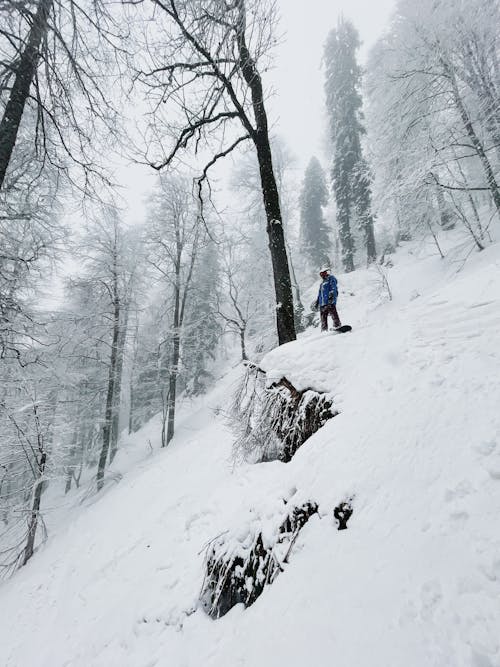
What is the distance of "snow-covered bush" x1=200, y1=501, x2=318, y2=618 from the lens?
222cm

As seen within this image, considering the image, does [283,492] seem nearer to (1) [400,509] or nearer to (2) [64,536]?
(1) [400,509]

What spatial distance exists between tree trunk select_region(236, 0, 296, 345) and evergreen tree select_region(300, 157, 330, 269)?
1823cm

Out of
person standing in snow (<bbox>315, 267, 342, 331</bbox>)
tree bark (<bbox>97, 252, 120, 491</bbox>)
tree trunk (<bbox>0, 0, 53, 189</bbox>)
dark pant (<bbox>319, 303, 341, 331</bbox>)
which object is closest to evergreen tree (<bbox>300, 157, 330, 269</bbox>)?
tree bark (<bbox>97, 252, 120, 491</bbox>)

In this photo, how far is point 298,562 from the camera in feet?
6.52

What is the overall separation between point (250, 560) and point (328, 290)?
17.1 ft

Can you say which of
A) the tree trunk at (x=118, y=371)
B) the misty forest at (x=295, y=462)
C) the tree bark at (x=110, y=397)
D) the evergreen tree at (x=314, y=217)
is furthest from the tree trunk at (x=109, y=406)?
the evergreen tree at (x=314, y=217)

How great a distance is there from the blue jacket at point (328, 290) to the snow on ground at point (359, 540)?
8.38 feet

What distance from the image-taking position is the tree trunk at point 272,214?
189 inches

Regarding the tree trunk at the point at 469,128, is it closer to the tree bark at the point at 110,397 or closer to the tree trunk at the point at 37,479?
the tree bark at the point at 110,397

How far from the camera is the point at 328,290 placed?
6398 millimetres

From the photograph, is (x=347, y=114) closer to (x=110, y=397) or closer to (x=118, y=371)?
(x=118, y=371)

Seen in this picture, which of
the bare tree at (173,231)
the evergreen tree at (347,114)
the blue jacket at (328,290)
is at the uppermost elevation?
the evergreen tree at (347,114)

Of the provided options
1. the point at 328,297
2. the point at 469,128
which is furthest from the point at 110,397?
the point at 469,128

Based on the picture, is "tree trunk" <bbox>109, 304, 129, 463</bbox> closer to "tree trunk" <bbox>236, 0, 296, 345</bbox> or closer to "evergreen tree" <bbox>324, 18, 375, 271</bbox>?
"tree trunk" <bbox>236, 0, 296, 345</bbox>
